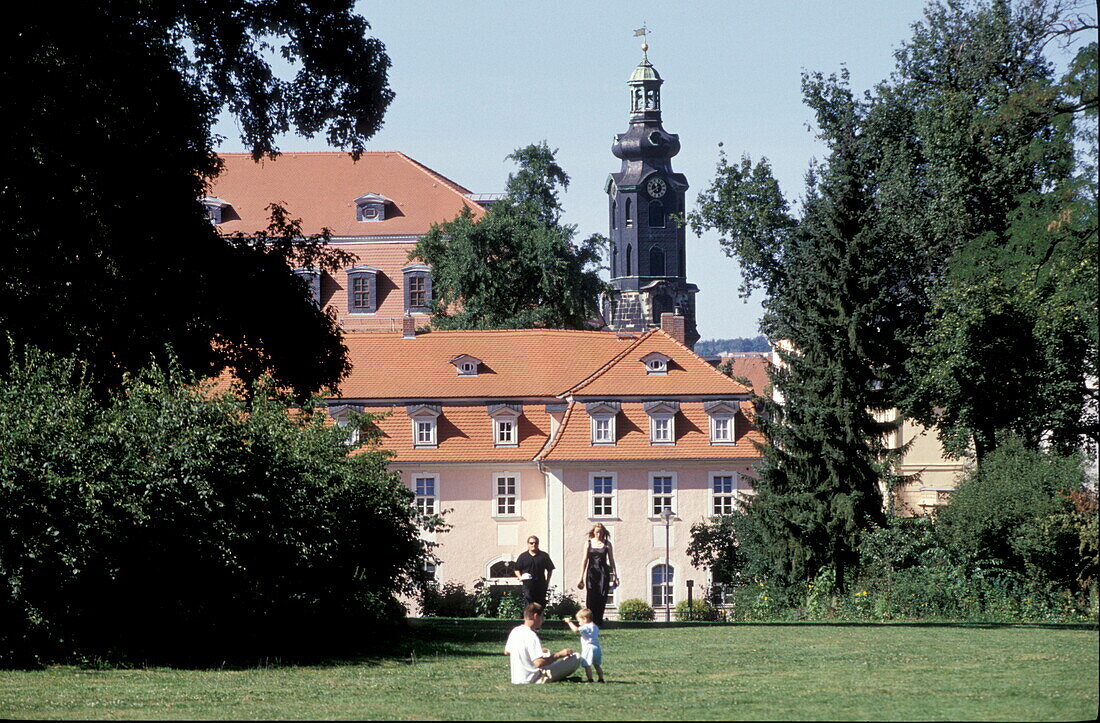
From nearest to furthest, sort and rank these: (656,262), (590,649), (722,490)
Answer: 1. (590,649)
2. (722,490)
3. (656,262)

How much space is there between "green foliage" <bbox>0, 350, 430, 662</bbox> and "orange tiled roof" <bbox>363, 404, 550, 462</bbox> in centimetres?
4233

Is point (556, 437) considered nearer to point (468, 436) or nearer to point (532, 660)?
point (468, 436)

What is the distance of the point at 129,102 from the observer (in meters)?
22.3

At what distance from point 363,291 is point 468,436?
26.8 m

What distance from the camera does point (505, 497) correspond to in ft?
204

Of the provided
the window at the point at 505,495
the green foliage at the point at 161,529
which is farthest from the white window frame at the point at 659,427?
the green foliage at the point at 161,529

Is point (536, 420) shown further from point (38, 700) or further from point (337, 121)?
point (38, 700)

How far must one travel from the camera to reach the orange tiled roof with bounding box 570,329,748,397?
61.5 meters

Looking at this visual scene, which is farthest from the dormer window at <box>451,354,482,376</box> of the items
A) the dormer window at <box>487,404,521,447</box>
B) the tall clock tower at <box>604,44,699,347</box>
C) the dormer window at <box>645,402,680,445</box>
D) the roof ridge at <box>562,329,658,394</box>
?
the tall clock tower at <box>604,44,699,347</box>

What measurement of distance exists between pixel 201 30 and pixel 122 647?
423 inches

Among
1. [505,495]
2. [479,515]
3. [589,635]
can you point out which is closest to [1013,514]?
[589,635]

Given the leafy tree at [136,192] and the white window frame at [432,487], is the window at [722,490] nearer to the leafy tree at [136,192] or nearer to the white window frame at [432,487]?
the white window frame at [432,487]

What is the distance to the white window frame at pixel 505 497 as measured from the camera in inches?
2438

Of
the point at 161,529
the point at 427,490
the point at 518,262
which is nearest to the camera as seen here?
the point at 161,529
